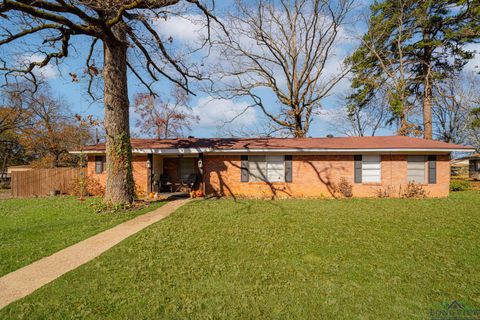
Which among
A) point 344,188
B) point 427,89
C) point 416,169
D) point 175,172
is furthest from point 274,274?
point 427,89

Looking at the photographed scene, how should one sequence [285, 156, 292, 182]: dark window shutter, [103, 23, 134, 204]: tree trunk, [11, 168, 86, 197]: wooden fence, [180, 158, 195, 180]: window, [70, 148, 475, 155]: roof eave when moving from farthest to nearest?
[11, 168, 86, 197]: wooden fence < [180, 158, 195, 180]: window < [285, 156, 292, 182]: dark window shutter < [70, 148, 475, 155]: roof eave < [103, 23, 134, 204]: tree trunk

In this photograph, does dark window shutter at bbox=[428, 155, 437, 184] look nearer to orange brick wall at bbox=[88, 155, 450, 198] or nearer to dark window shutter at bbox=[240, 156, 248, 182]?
orange brick wall at bbox=[88, 155, 450, 198]

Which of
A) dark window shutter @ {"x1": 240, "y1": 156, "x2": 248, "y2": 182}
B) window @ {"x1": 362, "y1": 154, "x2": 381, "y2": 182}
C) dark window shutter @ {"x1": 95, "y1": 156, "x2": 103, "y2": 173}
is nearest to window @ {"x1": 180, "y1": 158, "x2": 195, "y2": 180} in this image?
dark window shutter @ {"x1": 240, "y1": 156, "x2": 248, "y2": 182}

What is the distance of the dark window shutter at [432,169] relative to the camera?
13.2 metres

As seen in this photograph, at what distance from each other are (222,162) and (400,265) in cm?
1036

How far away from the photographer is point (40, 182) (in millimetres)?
15914

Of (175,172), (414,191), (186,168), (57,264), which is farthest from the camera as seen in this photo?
(175,172)

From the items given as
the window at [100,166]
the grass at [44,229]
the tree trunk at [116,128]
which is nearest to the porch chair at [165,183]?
the window at [100,166]

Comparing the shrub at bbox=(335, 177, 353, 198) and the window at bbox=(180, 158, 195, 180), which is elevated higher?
the window at bbox=(180, 158, 195, 180)

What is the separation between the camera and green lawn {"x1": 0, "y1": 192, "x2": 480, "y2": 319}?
326cm

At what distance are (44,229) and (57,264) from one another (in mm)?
3264

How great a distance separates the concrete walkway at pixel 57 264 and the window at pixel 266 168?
729 cm

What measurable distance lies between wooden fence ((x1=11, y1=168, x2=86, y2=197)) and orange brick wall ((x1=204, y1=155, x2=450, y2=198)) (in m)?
9.04

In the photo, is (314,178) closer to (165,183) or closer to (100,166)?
(165,183)
